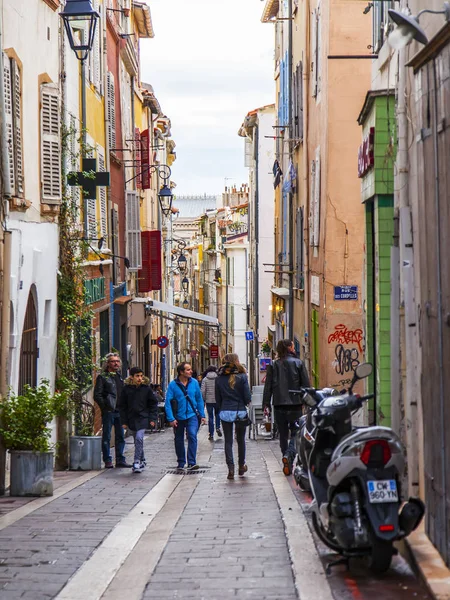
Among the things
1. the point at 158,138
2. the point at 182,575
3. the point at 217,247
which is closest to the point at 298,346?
the point at 182,575

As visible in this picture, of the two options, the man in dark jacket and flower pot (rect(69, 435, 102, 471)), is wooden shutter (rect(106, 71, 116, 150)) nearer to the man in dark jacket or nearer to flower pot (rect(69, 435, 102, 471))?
flower pot (rect(69, 435, 102, 471))

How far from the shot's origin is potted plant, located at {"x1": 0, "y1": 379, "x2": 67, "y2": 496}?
1186 centimetres

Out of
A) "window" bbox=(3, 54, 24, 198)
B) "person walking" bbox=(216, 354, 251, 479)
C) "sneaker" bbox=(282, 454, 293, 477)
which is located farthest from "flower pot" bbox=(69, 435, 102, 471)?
"window" bbox=(3, 54, 24, 198)

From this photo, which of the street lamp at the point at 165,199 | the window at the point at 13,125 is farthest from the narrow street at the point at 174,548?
the street lamp at the point at 165,199

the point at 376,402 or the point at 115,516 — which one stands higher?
the point at 376,402

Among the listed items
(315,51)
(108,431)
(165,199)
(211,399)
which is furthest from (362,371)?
(165,199)

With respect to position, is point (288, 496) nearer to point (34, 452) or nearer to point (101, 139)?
point (34, 452)

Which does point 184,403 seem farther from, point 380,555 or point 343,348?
point 380,555

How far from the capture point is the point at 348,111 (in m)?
20.0

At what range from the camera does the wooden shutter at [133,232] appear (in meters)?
30.2

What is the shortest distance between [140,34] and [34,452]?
30.5 m

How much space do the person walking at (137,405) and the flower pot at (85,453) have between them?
0.53 meters

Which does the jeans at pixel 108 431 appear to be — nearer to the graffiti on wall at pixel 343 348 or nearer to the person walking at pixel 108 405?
the person walking at pixel 108 405

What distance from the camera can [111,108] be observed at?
26.3 meters
